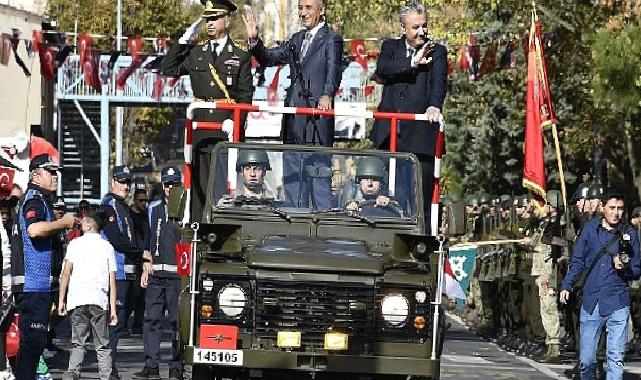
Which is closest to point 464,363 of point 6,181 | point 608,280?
point 6,181

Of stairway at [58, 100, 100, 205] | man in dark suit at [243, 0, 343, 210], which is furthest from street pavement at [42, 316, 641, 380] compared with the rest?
stairway at [58, 100, 100, 205]

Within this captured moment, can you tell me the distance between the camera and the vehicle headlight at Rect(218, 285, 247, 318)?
479 inches

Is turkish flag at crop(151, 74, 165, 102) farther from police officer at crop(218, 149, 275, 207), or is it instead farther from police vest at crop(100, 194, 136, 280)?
police officer at crop(218, 149, 275, 207)

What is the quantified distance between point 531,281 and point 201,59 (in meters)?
10.1

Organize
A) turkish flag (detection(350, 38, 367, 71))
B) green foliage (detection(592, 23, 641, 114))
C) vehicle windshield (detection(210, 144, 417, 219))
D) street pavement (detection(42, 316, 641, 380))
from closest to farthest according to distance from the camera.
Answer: vehicle windshield (detection(210, 144, 417, 219)) < street pavement (detection(42, 316, 641, 380)) < green foliage (detection(592, 23, 641, 114)) < turkish flag (detection(350, 38, 367, 71))

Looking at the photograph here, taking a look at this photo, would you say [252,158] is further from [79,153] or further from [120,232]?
[79,153]

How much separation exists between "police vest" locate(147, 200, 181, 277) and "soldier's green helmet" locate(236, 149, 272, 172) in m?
4.13

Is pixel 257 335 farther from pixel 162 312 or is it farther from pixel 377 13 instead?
pixel 377 13

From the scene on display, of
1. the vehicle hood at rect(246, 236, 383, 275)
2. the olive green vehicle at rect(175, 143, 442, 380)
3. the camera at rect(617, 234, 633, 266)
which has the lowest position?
the olive green vehicle at rect(175, 143, 442, 380)

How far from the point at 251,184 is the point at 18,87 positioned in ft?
109

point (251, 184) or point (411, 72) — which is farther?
point (411, 72)

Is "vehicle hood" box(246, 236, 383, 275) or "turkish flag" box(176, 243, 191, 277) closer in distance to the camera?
"vehicle hood" box(246, 236, 383, 275)

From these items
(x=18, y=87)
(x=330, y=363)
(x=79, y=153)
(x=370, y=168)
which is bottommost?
(x=330, y=363)

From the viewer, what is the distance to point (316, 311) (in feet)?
40.1
